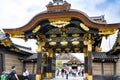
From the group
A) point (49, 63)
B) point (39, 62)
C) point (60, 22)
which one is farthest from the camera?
point (49, 63)

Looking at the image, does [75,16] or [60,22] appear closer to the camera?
[75,16]

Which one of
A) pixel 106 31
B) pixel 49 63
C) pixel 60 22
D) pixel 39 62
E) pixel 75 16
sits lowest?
pixel 49 63

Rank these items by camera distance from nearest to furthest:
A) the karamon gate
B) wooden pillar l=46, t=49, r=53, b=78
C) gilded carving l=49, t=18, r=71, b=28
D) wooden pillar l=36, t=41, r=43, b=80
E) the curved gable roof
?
the curved gable roof
the karamon gate
gilded carving l=49, t=18, r=71, b=28
wooden pillar l=36, t=41, r=43, b=80
wooden pillar l=46, t=49, r=53, b=78

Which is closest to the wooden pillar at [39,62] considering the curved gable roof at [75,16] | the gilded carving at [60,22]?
the curved gable roof at [75,16]

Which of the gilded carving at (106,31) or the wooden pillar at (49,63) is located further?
the wooden pillar at (49,63)

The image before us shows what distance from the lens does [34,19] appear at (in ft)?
41.6

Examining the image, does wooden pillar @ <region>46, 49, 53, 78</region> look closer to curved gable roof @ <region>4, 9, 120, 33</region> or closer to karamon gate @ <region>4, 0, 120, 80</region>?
karamon gate @ <region>4, 0, 120, 80</region>

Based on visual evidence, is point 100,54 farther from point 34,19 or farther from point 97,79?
point 34,19

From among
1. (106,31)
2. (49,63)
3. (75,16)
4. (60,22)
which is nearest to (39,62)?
(60,22)

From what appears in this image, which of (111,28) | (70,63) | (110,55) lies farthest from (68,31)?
(70,63)

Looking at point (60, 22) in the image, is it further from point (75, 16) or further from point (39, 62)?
point (39, 62)

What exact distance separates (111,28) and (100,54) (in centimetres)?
431

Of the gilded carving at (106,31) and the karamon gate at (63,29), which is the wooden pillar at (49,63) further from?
the gilded carving at (106,31)

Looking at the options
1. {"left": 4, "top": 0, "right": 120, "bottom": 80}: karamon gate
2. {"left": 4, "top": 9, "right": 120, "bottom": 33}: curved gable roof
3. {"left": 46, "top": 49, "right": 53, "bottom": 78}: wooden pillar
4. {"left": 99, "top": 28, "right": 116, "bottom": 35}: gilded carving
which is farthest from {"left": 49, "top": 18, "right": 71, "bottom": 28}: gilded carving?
{"left": 46, "top": 49, "right": 53, "bottom": 78}: wooden pillar
